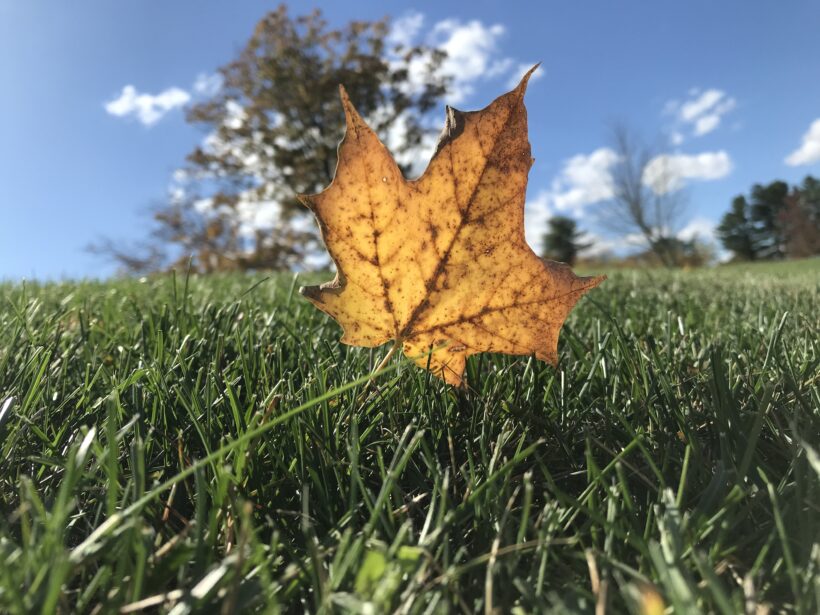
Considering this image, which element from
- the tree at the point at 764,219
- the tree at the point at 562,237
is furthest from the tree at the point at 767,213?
the tree at the point at 562,237

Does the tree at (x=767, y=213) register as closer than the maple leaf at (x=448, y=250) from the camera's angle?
No

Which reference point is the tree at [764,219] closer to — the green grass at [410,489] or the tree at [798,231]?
the tree at [798,231]

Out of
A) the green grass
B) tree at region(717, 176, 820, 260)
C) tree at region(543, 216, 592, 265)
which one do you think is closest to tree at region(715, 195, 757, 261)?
tree at region(717, 176, 820, 260)

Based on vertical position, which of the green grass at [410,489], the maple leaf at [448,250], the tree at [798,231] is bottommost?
the green grass at [410,489]

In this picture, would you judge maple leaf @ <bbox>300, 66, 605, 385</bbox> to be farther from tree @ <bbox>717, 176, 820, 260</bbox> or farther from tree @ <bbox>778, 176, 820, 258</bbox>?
tree @ <bbox>717, 176, 820, 260</bbox>

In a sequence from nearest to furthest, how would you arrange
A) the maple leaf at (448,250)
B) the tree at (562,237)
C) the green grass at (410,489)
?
1. the green grass at (410,489)
2. the maple leaf at (448,250)
3. the tree at (562,237)

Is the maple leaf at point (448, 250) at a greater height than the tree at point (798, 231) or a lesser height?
lesser
